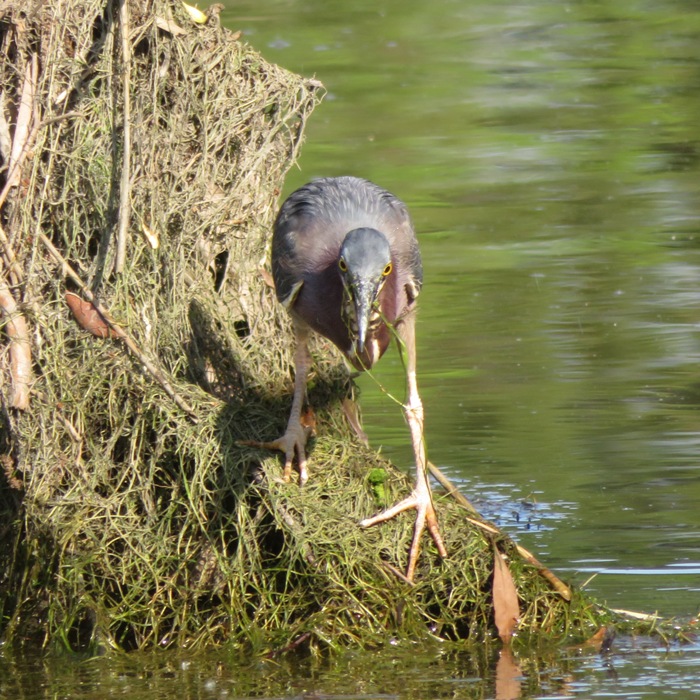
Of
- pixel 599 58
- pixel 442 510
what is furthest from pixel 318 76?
pixel 442 510

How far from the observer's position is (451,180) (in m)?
12.0

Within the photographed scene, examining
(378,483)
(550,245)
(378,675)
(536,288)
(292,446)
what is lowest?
(378,675)

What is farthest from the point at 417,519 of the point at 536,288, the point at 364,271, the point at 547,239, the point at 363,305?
the point at 547,239

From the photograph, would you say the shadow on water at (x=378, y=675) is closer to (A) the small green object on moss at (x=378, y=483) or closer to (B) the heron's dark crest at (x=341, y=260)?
(A) the small green object on moss at (x=378, y=483)

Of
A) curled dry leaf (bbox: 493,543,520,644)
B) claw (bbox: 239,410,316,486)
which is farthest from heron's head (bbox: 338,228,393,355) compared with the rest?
curled dry leaf (bbox: 493,543,520,644)

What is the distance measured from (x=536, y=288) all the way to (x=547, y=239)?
95 cm

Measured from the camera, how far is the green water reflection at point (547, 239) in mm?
7102

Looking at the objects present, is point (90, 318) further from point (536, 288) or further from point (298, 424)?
point (536, 288)

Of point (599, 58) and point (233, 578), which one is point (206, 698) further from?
point (599, 58)

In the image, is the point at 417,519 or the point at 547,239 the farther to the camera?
the point at 547,239

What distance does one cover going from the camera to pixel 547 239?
10742 millimetres

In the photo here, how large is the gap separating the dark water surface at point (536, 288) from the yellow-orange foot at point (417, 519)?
38cm

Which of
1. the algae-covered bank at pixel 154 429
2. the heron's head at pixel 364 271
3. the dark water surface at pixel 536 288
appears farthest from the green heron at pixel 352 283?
the dark water surface at pixel 536 288

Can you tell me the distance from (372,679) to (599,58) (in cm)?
1060
